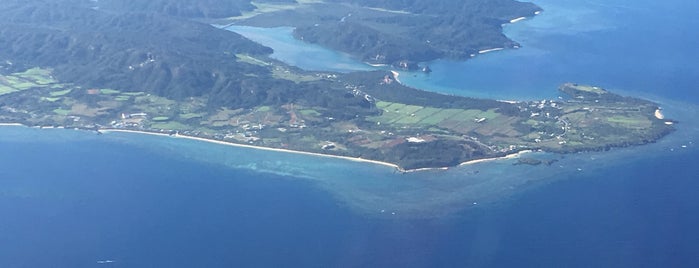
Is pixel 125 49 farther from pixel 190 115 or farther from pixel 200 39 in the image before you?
pixel 190 115

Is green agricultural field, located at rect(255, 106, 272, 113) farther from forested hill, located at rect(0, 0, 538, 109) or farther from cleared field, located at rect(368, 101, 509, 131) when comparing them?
cleared field, located at rect(368, 101, 509, 131)

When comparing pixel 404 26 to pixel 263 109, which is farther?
pixel 404 26

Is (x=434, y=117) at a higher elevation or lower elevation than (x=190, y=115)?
higher

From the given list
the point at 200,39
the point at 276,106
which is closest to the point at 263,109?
the point at 276,106

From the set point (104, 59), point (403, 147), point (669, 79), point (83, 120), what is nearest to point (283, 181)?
point (403, 147)

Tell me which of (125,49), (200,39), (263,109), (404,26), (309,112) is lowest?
(404,26)

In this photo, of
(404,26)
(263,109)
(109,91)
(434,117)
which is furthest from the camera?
(404,26)

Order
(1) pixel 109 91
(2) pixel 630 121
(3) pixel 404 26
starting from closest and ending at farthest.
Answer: (2) pixel 630 121 < (1) pixel 109 91 < (3) pixel 404 26

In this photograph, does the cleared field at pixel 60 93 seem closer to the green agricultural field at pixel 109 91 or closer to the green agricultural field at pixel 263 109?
the green agricultural field at pixel 109 91
